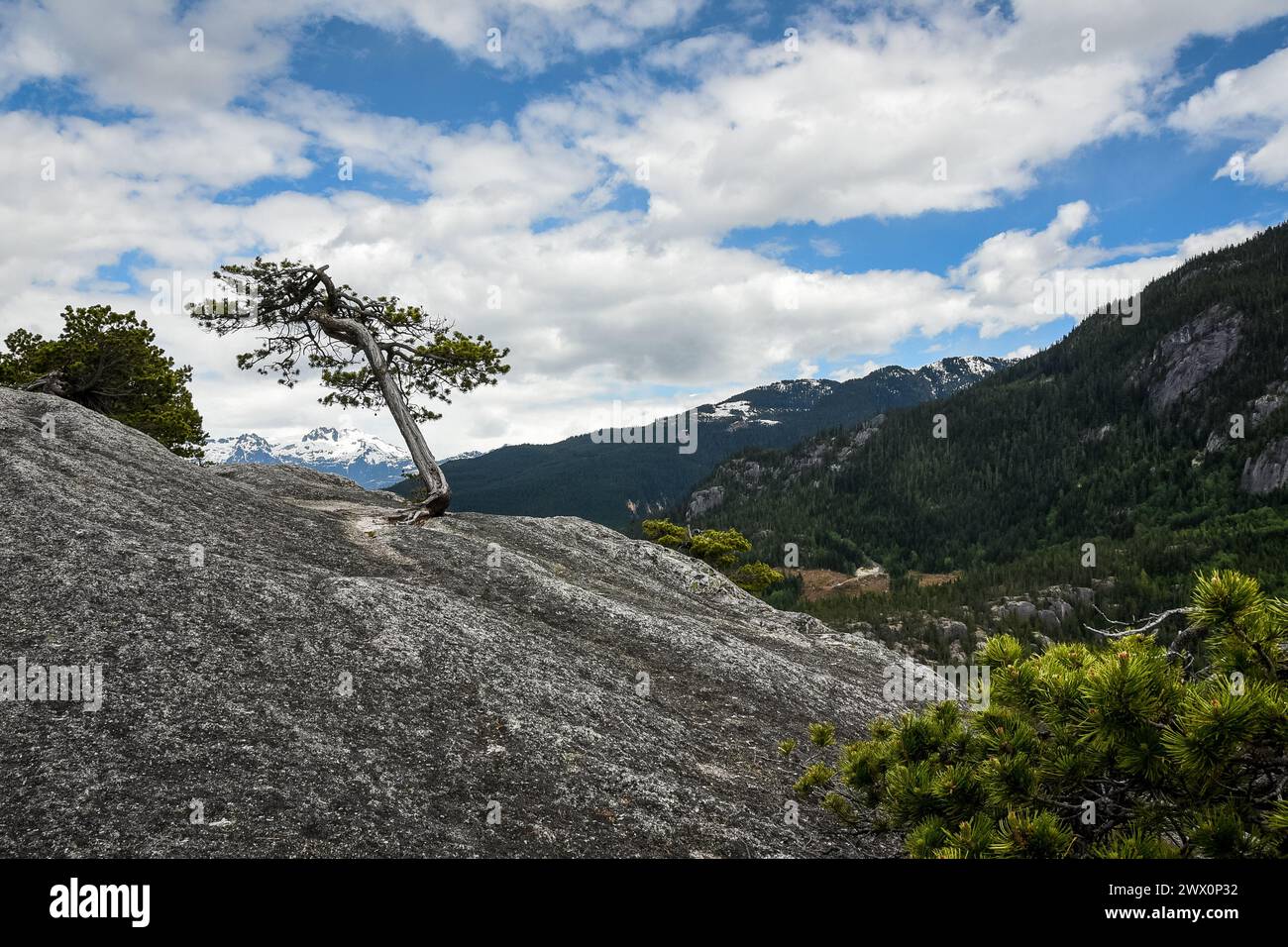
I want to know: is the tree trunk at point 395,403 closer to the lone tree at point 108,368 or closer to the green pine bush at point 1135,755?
the lone tree at point 108,368

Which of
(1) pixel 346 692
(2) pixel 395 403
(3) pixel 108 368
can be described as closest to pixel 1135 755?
(1) pixel 346 692

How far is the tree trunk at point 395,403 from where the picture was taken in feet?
94.4

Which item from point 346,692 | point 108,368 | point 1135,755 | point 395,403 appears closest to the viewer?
point 1135,755

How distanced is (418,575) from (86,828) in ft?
38.2

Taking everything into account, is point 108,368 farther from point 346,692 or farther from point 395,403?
point 346,692

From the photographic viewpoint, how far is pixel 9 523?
50.3 feet

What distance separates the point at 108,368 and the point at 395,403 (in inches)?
1028

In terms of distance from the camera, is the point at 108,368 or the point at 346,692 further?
the point at 108,368

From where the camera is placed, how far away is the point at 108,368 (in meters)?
42.6

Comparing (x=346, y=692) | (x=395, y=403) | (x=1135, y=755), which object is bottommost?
(x=346, y=692)

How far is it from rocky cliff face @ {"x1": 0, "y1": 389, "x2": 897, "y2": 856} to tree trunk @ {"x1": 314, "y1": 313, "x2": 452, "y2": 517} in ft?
18.6

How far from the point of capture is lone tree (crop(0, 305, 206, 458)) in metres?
40.9
